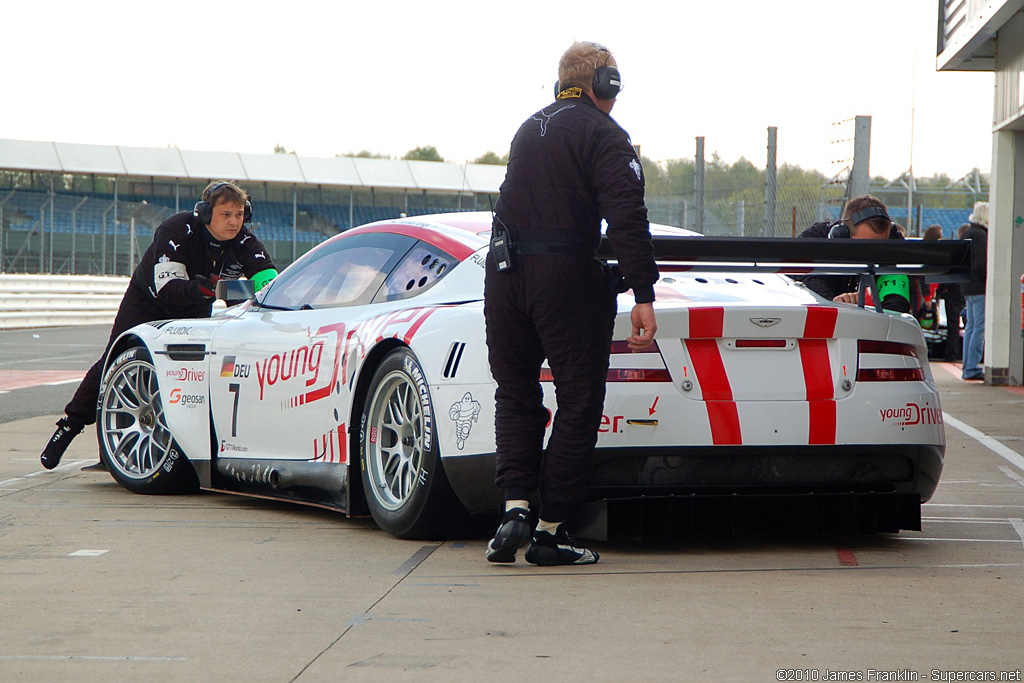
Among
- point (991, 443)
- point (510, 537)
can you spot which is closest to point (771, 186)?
point (991, 443)

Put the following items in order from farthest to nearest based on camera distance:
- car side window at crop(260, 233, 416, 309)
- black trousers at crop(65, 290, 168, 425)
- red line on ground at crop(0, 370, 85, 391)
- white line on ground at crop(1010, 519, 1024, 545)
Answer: red line on ground at crop(0, 370, 85, 391)
black trousers at crop(65, 290, 168, 425)
car side window at crop(260, 233, 416, 309)
white line on ground at crop(1010, 519, 1024, 545)

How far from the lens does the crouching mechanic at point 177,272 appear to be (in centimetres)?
685

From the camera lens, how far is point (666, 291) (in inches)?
191

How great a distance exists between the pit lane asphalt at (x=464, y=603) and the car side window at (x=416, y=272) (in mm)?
925

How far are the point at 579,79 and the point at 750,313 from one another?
96 cm

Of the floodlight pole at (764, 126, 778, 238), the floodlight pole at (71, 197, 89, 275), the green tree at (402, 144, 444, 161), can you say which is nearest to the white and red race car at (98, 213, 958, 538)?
the floodlight pole at (764, 126, 778, 238)

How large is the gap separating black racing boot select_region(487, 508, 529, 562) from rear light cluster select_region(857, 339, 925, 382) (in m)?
1.25

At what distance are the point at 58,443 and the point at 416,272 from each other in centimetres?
262

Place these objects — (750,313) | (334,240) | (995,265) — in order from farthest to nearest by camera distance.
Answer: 1. (995,265)
2. (334,240)
3. (750,313)

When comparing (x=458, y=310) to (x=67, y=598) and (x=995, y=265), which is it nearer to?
(x=67, y=598)

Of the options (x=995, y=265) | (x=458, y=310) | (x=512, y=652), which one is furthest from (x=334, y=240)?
(x=995, y=265)

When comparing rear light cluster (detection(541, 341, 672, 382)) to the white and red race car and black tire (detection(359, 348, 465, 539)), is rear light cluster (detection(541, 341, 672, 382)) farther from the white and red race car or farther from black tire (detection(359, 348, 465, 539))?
black tire (detection(359, 348, 465, 539))

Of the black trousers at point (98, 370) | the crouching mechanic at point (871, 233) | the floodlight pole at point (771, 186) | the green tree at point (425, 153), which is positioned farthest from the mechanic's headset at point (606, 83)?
the green tree at point (425, 153)

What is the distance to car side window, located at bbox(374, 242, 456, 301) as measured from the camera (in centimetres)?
517
